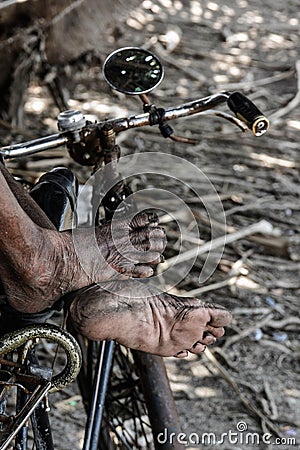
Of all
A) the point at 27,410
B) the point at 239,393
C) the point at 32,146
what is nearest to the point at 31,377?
the point at 27,410

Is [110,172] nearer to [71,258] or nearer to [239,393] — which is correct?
[71,258]

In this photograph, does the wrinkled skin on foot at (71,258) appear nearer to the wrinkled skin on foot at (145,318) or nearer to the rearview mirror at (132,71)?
the wrinkled skin on foot at (145,318)

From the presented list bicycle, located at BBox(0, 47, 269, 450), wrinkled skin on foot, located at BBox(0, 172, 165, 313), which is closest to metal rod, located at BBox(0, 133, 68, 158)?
bicycle, located at BBox(0, 47, 269, 450)

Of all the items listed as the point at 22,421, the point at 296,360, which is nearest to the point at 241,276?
the point at 296,360

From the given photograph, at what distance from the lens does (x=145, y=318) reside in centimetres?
129

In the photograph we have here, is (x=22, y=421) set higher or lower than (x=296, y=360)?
higher

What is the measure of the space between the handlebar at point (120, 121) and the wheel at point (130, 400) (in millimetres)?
507

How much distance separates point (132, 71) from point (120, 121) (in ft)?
0.38

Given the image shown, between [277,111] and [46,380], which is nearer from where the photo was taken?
[46,380]

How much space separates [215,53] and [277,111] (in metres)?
1.04

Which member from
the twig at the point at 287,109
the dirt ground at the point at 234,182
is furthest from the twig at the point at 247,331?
the twig at the point at 287,109

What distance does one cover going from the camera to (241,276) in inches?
120

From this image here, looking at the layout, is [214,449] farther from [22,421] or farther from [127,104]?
[127,104]

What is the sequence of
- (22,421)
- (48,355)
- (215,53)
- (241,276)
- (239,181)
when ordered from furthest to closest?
1. (215,53)
2. (239,181)
3. (241,276)
4. (48,355)
5. (22,421)
